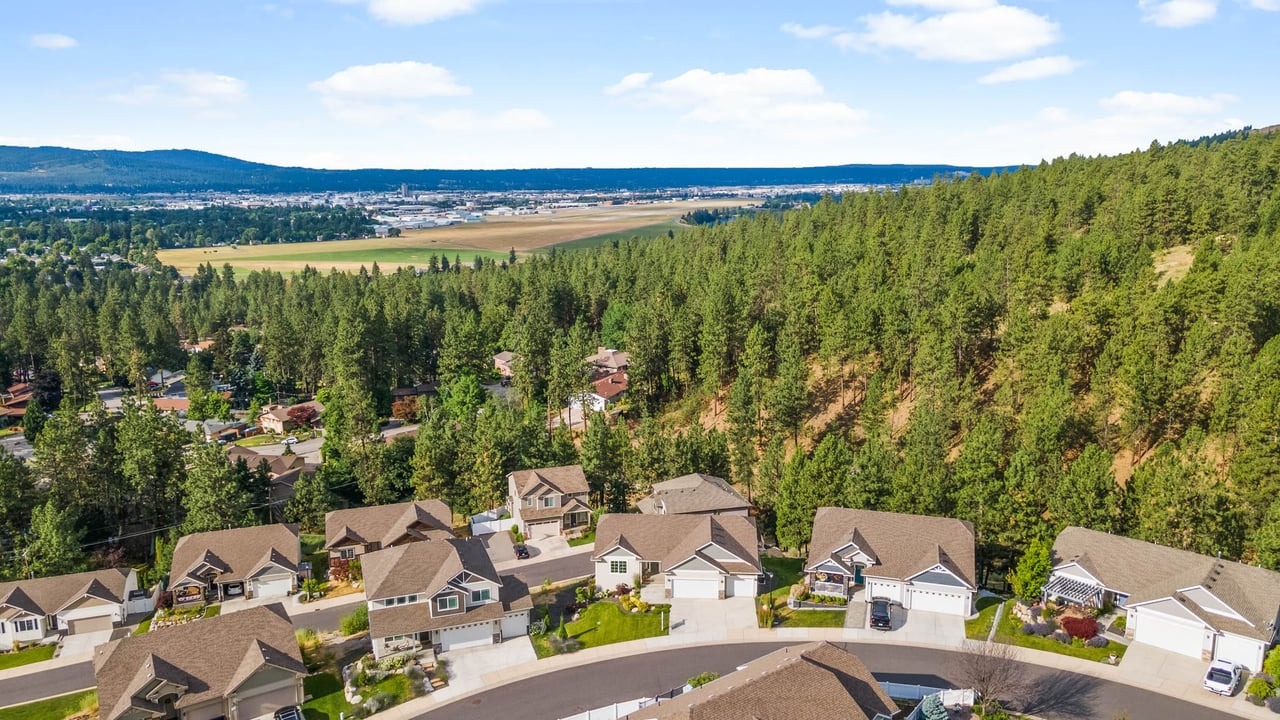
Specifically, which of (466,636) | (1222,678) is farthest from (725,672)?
(1222,678)

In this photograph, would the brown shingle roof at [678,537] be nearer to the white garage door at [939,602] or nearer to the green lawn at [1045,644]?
the white garage door at [939,602]

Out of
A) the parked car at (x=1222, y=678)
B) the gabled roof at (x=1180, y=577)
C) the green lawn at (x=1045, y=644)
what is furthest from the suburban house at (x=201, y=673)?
the parked car at (x=1222, y=678)

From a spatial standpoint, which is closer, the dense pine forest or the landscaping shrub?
the landscaping shrub

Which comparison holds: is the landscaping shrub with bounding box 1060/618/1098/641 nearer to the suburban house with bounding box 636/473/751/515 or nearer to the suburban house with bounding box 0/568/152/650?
the suburban house with bounding box 636/473/751/515

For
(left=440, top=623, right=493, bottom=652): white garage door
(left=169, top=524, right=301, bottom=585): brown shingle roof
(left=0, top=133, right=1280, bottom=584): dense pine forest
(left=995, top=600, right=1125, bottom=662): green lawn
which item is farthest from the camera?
(left=169, top=524, right=301, bottom=585): brown shingle roof

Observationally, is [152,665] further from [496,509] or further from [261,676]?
[496,509]

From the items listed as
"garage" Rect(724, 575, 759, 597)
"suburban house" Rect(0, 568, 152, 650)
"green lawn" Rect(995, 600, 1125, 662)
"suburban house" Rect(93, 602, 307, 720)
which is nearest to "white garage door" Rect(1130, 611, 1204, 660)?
"green lawn" Rect(995, 600, 1125, 662)

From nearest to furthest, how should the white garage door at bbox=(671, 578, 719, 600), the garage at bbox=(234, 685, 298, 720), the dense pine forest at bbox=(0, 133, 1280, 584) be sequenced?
the garage at bbox=(234, 685, 298, 720) → the white garage door at bbox=(671, 578, 719, 600) → the dense pine forest at bbox=(0, 133, 1280, 584)
